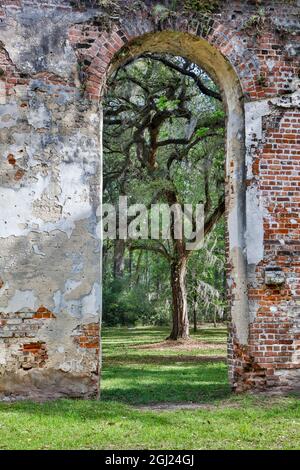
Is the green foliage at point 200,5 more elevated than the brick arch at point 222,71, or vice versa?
the green foliage at point 200,5

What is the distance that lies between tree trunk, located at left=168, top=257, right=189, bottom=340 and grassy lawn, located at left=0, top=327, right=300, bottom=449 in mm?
7364

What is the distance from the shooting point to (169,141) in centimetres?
1515

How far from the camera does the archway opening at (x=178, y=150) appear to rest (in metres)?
8.59

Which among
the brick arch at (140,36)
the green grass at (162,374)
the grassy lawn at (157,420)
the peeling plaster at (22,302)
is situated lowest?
the grassy lawn at (157,420)

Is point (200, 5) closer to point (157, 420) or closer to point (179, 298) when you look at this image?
point (157, 420)

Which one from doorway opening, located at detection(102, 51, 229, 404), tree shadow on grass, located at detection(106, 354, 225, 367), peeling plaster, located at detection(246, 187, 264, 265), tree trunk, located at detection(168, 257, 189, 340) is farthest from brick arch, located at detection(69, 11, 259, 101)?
tree trunk, located at detection(168, 257, 189, 340)

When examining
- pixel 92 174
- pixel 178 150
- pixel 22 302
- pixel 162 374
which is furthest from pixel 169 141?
pixel 22 302

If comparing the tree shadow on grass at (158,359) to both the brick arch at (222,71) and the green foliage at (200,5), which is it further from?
the green foliage at (200,5)

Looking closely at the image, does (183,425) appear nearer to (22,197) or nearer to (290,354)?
(290,354)

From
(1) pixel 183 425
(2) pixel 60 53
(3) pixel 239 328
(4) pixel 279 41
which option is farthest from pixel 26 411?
(4) pixel 279 41

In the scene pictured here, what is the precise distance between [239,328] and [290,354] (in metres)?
0.75

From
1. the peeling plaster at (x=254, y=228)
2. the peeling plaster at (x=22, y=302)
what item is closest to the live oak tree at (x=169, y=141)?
the peeling plaster at (x=254, y=228)

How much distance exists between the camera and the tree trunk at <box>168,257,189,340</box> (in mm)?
17844

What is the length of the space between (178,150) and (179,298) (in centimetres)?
458
